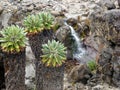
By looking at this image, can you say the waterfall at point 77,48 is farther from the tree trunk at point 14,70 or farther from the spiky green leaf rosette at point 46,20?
the tree trunk at point 14,70

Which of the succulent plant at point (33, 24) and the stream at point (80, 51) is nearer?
the succulent plant at point (33, 24)

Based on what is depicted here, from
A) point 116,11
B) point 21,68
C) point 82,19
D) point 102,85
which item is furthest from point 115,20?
point 82,19

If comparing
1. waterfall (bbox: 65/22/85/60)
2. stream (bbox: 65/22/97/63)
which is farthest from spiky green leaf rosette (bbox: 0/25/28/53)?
waterfall (bbox: 65/22/85/60)

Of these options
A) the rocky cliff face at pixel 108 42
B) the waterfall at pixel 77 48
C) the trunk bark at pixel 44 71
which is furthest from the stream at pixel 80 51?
the trunk bark at pixel 44 71

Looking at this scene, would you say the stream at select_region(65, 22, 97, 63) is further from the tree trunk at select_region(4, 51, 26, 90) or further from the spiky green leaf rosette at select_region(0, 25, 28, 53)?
the spiky green leaf rosette at select_region(0, 25, 28, 53)

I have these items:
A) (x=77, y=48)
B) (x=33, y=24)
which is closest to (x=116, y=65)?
(x=33, y=24)

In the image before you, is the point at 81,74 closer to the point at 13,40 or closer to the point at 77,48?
the point at 77,48

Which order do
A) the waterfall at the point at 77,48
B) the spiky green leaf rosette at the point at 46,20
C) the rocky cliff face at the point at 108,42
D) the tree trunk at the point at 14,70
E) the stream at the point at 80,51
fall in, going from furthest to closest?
1. the waterfall at the point at 77,48
2. the stream at the point at 80,51
3. the rocky cliff face at the point at 108,42
4. the spiky green leaf rosette at the point at 46,20
5. the tree trunk at the point at 14,70
